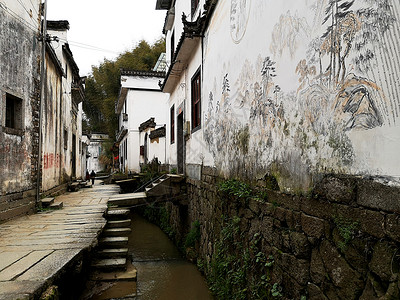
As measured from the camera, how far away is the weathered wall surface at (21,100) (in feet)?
19.6

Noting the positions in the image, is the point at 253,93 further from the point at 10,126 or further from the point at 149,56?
→ the point at 149,56

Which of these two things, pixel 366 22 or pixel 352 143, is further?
pixel 352 143

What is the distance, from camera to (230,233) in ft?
15.9

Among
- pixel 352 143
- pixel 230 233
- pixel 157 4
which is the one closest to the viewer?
pixel 352 143

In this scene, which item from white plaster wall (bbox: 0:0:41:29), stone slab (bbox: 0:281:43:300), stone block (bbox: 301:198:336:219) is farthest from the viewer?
white plaster wall (bbox: 0:0:41:29)

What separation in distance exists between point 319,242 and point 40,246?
149 inches

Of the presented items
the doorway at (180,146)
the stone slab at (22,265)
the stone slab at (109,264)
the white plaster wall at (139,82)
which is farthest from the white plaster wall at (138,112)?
the stone slab at (22,265)

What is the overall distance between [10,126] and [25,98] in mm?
710

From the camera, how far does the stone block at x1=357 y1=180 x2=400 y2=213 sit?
1.86 meters

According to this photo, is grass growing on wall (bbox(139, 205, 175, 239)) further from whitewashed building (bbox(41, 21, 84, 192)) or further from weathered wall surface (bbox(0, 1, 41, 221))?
weathered wall surface (bbox(0, 1, 41, 221))

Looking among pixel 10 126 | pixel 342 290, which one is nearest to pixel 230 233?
pixel 342 290

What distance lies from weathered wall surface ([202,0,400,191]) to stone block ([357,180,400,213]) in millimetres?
84

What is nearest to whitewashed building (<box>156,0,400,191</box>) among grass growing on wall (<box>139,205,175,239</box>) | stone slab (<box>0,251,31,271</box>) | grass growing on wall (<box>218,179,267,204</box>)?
grass growing on wall (<box>218,179,267,204</box>)

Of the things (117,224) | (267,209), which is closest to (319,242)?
(267,209)
